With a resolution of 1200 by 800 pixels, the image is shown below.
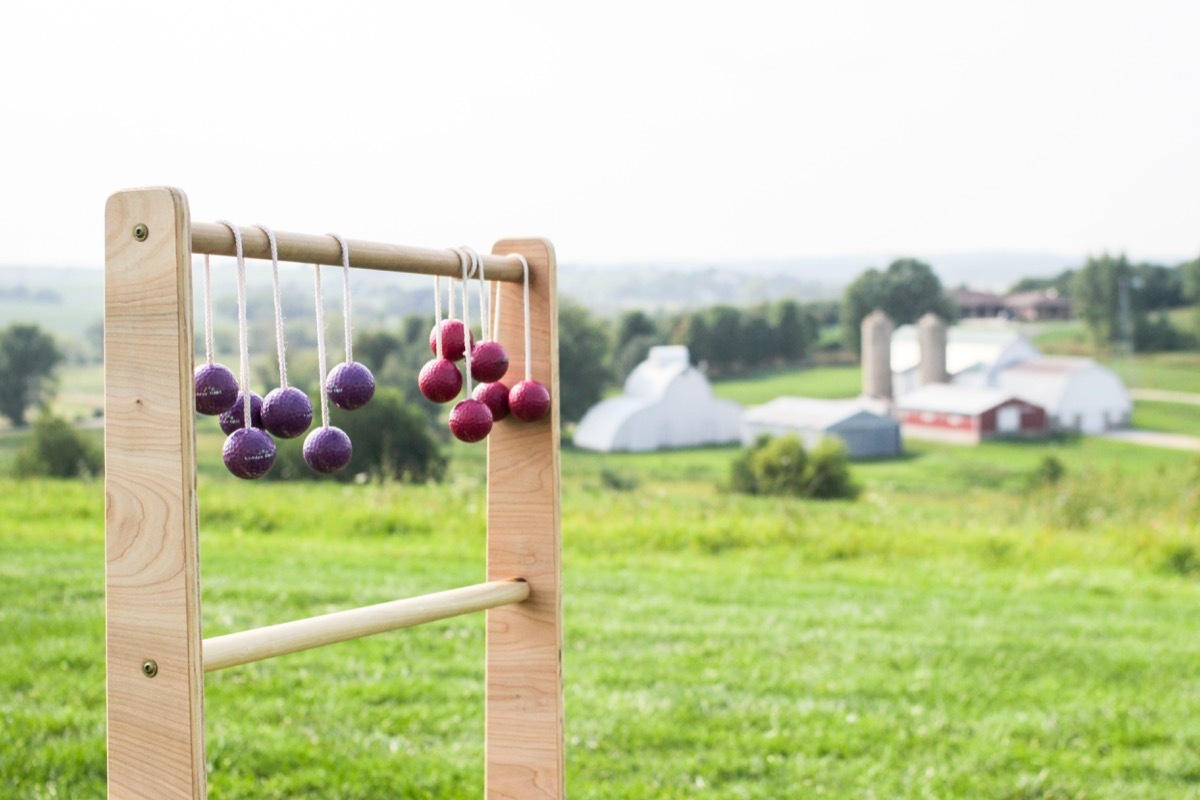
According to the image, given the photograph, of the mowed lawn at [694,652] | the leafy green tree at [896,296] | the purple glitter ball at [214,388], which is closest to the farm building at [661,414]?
the leafy green tree at [896,296]

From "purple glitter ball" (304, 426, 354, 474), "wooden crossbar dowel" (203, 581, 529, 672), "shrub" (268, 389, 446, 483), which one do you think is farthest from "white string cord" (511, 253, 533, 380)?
"shrub" (268, 389, 446, 483)

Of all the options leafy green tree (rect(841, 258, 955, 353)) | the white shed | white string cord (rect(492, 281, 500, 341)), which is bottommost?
the white shed

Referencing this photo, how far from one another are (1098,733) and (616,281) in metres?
7.81

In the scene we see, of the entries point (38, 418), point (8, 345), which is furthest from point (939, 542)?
point (8, 345)

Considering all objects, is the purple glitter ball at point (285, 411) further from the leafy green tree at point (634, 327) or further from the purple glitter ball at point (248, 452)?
the leafy green tree at point (634, 327)

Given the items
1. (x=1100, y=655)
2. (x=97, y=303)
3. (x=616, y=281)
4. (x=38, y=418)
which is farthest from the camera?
(x=616, y=281)

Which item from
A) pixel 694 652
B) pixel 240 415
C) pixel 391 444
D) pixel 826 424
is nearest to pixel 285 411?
pixel 240 415

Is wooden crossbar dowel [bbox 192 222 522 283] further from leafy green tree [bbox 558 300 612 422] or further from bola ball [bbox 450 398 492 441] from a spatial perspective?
leafy green tree [bbox 558 300 612 422]

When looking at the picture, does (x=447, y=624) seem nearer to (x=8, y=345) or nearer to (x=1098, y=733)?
(x=1098, y=733)

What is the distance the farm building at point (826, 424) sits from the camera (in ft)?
32.7

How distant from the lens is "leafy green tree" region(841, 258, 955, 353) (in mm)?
10711

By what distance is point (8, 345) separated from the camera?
382 inches

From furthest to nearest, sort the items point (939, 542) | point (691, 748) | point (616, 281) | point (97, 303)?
point (616, 281), point (97, 303), point (939, 542), point (691, 748)

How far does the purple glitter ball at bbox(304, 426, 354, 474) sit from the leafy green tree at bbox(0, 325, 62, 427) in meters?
8.94
